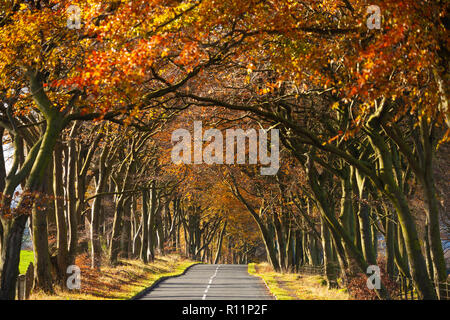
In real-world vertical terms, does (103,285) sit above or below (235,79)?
below

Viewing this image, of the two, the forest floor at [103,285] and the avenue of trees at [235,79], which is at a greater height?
the avenue of trees at [235,79]

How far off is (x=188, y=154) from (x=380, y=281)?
19.1 meters

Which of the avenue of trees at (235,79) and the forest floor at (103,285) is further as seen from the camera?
the forest floor at (103,285)

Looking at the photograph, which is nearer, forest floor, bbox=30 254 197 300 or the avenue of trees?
the avenue of trees

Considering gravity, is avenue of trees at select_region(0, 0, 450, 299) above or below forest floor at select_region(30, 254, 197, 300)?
above

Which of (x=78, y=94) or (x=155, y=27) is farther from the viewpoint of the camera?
(x=78, y=94)

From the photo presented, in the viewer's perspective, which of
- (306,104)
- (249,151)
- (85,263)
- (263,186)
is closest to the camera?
(306,104)

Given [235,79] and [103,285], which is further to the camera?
[103,285]

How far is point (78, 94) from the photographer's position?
15250mm

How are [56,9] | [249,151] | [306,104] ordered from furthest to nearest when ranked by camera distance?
[249,151]
[306,104]
[56,9]

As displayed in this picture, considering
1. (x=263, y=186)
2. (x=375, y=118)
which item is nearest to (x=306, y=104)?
(x=375, y=118)

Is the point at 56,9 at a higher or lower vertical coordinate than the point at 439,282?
higher
